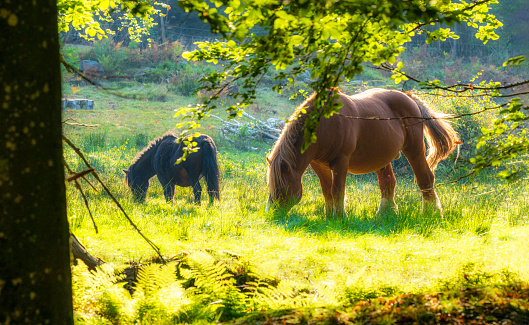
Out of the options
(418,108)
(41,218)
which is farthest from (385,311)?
(418,108)

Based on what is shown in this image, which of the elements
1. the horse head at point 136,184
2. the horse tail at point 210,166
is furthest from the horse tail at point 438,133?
the horse head at point 136,184

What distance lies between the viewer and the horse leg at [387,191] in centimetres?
786

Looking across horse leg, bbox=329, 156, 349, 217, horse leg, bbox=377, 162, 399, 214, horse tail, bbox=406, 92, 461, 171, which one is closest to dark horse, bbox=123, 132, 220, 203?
horse leg, bbox=329, 156, 349, 217

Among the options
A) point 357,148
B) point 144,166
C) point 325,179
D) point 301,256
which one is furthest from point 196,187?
point 301,256

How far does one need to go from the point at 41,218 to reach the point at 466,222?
6.29 m

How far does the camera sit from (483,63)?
29.8 metres

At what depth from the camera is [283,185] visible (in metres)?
6.52

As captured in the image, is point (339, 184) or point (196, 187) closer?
point (339, 184)

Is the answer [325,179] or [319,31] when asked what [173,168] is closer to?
[325,179]

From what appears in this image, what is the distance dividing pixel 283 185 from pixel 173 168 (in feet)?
12.7

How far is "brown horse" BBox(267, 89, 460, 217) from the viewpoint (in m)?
6.52

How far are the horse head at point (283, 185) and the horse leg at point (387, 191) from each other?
2020 mm

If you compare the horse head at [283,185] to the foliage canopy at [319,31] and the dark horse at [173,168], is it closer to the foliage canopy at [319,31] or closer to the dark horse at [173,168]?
the dark horse at [173,168]

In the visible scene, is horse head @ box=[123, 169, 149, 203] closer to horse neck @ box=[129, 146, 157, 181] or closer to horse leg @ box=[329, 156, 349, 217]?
horse neck @ box=[129, 146, 157, 181]
